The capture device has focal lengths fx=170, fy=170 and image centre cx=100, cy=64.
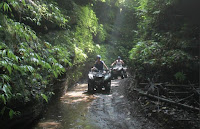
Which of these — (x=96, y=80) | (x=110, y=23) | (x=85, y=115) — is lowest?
(x=85, y=115)

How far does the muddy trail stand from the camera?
4797 millimetres

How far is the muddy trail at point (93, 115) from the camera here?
480 centimetres

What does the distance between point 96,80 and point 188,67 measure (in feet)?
14.3

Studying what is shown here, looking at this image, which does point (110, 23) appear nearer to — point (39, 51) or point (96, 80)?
point (96, 80)

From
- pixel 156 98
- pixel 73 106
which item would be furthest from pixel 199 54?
pixel 73 106

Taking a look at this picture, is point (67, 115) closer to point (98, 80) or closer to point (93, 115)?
point (93, 115)

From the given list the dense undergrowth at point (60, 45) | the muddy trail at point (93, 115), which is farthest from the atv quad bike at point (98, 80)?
the dense undergrowth at point (60, 45)

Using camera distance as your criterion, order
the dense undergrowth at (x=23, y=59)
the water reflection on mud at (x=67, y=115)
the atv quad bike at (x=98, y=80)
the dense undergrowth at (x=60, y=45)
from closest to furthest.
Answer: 1. the dense undergrowth at (x=23, y=59)
2. the dense undergrowth at (x=60, y=45)
3. the water reflection on mud at (x=67, y=115)
4. the atv quad bike at (x=98, y=80)

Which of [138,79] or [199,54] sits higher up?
[199,54]

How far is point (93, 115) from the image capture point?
5645mm

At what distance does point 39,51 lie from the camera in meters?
5.34

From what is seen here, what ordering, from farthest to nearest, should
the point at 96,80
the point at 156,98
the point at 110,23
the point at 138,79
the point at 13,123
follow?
the point at 110,23, the point at 96,80, the point at 138,79, the point at 156,98, the point at 13,123

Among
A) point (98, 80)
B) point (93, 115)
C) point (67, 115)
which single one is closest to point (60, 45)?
point (98, 80)

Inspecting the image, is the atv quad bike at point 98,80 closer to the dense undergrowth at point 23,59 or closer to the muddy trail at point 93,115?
the muddy trail at point 93,115
